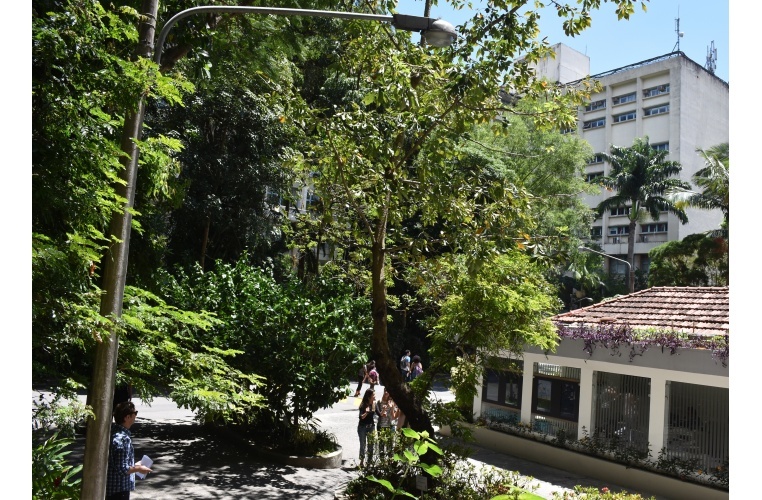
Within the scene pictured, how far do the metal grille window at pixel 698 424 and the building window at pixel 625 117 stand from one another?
143ft

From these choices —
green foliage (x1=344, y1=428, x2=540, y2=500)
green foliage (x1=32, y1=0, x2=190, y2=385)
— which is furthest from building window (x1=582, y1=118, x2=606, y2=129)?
green foliage (x1=32, y1=0, x2=190, y2=385)

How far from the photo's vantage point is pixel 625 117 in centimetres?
5366

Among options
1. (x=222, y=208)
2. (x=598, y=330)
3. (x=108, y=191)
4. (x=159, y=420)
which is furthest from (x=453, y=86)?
(x=222, y=208)

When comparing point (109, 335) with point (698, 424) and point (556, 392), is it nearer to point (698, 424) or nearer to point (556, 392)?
point (698, 424)

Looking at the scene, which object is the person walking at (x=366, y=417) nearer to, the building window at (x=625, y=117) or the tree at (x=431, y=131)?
the tree at (x=431, y=131)

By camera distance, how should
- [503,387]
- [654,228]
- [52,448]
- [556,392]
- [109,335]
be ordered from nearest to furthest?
[109,335] < [52,448] < [556,392] < [503,387] < [654,228]

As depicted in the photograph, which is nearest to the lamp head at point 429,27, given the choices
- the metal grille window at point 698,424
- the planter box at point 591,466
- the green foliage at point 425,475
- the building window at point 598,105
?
the green foliage at point 425,475

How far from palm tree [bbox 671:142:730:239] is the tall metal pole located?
31.6m

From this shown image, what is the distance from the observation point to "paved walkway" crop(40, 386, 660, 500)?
11656 millimetres

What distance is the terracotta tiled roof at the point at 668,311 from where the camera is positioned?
1384 centimetres

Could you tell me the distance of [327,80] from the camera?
25625 mm

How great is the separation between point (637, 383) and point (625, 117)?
144 ft

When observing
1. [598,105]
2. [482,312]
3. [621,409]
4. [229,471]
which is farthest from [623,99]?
[229,471]

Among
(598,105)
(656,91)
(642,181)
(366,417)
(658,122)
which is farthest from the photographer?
(598,105)
